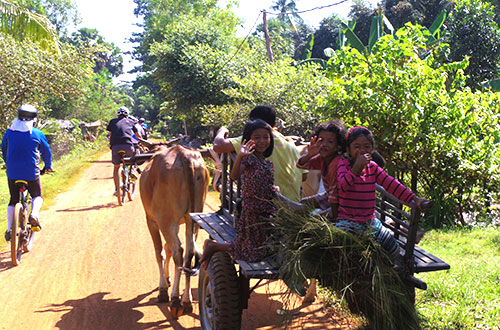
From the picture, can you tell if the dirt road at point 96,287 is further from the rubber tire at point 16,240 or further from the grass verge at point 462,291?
the grass verge at point 462,291

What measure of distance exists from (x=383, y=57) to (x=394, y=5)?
24.5m

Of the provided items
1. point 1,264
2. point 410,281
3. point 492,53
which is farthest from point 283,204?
point 492,53

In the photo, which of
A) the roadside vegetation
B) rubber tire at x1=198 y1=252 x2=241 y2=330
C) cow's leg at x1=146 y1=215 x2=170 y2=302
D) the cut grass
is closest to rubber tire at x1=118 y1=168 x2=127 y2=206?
the cut grass

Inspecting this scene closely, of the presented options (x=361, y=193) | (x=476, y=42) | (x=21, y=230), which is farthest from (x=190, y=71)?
(x=361, y=193)

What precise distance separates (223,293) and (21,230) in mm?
4862

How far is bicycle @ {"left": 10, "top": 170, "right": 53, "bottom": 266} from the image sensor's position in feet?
23.0

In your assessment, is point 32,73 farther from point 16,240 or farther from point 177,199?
point 177,199

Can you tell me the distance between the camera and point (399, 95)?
787 centimetres

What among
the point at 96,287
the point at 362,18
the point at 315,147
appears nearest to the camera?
the point at 315,147

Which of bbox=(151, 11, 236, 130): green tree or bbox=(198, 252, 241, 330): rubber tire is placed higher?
bbox=(151, 11, 236, 130): green tree

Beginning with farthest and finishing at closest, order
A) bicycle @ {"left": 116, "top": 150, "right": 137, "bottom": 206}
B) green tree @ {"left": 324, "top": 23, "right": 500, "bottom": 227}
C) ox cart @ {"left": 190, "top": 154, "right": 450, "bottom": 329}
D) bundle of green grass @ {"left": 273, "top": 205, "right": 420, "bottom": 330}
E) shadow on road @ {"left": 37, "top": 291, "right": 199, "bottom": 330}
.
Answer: bicycle @ {"left": 116, "top": 150, "right": 137, "bottom": 206} → green tree @ {"left": 324, "top": 23, "right": 500, "bottom": 227} → shadow on road @ {"left": 37, "top": 291, "right": 199, "bottom": 330} → ox cart @ {"left": 190, "top": 154, "right": 450, "bottom": 329} → bundle of green grass @ {"left": 273, "top": 205, "right": 420, "bottom": 330}

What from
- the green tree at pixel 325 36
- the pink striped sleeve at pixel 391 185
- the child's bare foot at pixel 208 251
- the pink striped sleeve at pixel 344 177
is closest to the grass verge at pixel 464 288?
the pink striped sleeve at pixel 391 185

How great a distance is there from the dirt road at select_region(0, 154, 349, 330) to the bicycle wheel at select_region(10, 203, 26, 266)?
0.14 metres

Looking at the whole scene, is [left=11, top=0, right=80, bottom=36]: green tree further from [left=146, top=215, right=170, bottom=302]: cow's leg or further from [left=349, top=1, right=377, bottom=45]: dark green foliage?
[left=146, top=215, right=170, bottom=302]: cow's leg
